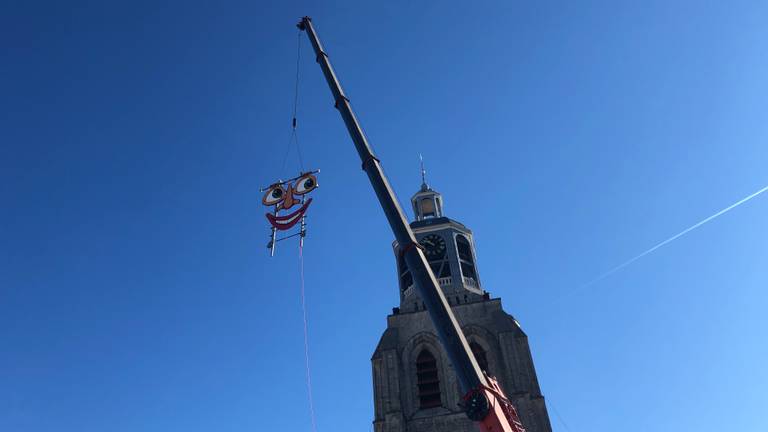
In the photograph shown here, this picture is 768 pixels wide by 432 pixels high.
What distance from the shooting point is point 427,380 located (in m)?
29.2

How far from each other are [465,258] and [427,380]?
920 cm

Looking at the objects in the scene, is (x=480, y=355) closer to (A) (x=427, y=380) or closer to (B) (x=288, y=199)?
(A) (x=427, y=380)

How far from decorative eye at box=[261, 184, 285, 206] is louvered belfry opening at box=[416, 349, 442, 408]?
12.0m

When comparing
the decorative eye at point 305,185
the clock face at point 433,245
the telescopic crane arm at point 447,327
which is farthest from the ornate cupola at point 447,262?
the telescopic crane arm at point 447,327

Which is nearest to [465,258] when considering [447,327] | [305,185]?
[305,185]

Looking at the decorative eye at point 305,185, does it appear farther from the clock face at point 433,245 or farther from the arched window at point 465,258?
the arched window at point 465,258

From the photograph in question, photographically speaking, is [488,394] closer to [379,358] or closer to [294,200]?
[294,200]

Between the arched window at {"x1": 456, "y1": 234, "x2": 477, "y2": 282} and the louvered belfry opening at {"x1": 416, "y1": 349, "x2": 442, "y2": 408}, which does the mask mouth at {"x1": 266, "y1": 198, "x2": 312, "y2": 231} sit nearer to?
the louvered belfry opening at {"x1": 416, "y1": 349, "x2": 442, "y2": 408}

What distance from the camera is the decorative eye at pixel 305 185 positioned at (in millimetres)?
22547

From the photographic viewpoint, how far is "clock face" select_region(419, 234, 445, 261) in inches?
1405

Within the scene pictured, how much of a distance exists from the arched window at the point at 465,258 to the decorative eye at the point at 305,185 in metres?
14.6

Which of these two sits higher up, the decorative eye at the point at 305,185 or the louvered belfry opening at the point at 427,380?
the decorative eye at the point at 305,185

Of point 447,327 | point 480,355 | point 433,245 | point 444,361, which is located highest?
point 433,245

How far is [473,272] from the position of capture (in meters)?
35.5
